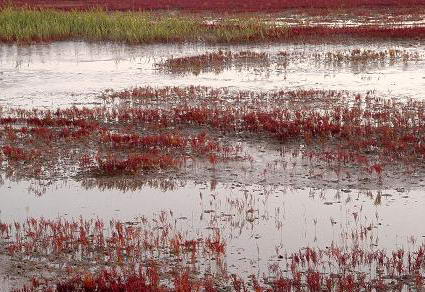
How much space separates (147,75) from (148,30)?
30.1 feet

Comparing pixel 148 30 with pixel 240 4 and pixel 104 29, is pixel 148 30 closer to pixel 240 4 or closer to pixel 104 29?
pixel 104 29

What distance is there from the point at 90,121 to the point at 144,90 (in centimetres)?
Result: 390

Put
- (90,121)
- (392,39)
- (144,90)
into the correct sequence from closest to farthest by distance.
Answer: (90,121)
(144,90)
(392,39)

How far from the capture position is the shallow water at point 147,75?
20.1 metres

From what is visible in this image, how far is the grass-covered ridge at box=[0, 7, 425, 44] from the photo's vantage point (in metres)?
31.3

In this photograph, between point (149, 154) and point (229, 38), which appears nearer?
point (149, 154)

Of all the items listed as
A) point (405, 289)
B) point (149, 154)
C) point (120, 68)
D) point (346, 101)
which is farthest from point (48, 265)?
point (120, 68)

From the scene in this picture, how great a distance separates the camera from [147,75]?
23531 mm

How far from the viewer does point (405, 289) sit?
25.2 feet

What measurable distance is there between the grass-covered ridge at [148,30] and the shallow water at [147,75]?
177 centimetres

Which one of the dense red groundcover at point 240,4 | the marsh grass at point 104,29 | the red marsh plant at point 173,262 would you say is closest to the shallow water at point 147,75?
the marsh grass at point 104,29

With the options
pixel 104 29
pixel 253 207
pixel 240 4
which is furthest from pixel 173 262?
pixel 240 4

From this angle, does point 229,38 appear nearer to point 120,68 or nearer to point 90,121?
point 120,68

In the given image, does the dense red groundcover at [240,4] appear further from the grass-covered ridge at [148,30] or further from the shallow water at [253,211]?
the shallow water at [253,211]
